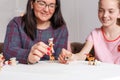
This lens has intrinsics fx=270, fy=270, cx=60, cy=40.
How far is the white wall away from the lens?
7.13 feet

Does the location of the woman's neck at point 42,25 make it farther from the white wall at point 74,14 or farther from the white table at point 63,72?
the white wall at point 74,14

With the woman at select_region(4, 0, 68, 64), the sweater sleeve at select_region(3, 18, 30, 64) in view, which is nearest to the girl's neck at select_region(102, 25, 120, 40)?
the woman at select_region(4, 0, 68, 64)

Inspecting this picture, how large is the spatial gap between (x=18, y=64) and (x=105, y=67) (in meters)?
0.40

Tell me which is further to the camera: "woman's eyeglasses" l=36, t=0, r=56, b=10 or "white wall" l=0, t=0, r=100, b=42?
"white wall" l=0, t=0, r=100, b=42

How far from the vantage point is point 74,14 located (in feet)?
7.55

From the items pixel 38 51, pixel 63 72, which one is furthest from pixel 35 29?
pixel 63 72

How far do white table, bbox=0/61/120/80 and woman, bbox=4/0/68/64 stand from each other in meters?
0.23

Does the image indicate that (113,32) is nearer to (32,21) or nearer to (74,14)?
(32,21)

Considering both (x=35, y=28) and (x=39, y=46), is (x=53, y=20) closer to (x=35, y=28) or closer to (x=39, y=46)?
(x=35, y=28)

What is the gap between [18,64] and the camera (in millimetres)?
1262

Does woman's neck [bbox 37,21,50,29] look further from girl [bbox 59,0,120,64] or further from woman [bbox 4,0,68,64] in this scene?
girl [bbox 59,0,120,64]

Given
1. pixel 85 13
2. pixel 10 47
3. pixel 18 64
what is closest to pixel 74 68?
pixel 18 64

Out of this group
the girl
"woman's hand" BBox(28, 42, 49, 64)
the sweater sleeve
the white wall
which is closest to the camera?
"woman's hand" BBox(28, 42, 49, 64)

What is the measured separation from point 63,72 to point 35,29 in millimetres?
537
